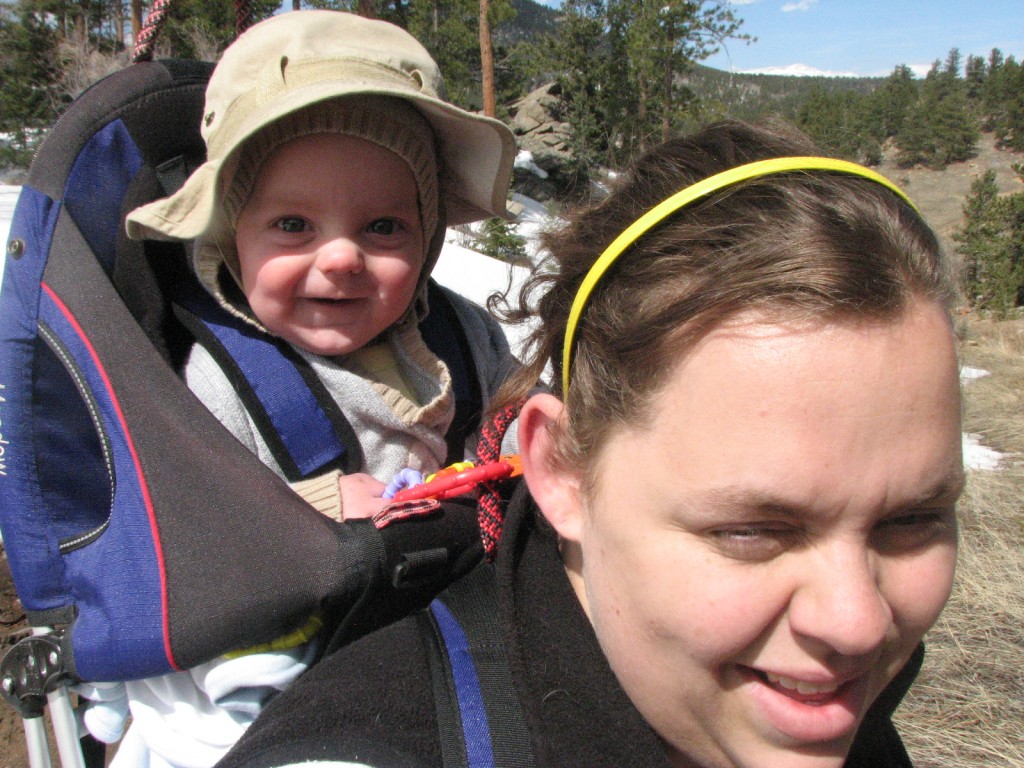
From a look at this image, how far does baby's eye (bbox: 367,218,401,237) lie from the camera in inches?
66.2

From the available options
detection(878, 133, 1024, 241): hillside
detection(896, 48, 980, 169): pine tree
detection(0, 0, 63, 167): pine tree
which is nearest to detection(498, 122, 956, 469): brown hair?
detection(0, 0, 63, 167): pine tree

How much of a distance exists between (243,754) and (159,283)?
109cm

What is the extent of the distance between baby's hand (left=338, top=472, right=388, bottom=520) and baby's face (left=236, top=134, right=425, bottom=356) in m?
0.29

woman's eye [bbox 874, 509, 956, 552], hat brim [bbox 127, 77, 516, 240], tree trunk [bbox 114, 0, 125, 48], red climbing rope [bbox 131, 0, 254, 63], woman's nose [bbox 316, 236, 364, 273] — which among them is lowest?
woman's eye [bbox 874, 509, 956, 552]

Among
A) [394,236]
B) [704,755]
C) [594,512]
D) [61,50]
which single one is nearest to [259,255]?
[394,236]

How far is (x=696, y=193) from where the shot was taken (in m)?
1.03

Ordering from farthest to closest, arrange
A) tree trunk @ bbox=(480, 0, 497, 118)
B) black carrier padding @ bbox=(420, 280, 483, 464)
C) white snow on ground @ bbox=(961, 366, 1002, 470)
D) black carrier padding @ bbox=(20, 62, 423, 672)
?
tree trunk @ bbox=(480, 0, 497, 118), white snow on ground @ bbox=(961, 366, 1002, 470), black carrier padding @ bbox=(420, 280, 483, 464), black carrier padding @ bbox=(20, 62, 423, 672)

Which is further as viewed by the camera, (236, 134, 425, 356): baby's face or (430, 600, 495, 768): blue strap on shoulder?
(236, 134, 425, 356): baby's face

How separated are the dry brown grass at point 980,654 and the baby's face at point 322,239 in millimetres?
1573

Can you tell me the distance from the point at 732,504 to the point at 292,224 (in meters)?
1.13

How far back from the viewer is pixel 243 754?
89 centimetres

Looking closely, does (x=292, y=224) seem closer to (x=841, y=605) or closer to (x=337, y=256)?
(x=337, y=256)

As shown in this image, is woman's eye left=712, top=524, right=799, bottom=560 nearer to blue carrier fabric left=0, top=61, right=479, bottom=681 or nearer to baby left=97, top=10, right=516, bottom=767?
blue carrier fabric left=0, top=61, right=479, bottom=681

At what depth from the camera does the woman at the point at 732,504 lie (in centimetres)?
87
